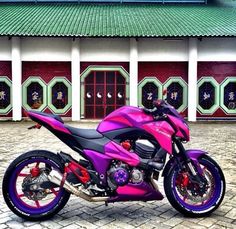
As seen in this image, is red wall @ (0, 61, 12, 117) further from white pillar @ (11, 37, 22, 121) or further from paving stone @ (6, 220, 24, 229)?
paving stone @ (6, 220, 24, 229)

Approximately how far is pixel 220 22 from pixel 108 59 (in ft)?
20.1

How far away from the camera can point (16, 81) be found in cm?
1773

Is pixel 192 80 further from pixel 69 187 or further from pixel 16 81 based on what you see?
pixel 69 187

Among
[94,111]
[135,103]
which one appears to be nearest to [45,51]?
[94,111]

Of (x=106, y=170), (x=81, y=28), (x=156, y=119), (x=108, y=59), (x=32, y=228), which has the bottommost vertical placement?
(x=32, y=228)

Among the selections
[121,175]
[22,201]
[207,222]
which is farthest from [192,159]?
[22,201]

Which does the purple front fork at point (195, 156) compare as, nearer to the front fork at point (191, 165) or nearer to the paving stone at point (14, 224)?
the front fork at point (191, 165)

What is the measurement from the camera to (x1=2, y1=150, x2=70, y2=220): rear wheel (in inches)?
163

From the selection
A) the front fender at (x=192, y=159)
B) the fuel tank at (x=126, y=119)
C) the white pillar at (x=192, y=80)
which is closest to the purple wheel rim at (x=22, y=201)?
the fuel tank at (x=126, y=119)

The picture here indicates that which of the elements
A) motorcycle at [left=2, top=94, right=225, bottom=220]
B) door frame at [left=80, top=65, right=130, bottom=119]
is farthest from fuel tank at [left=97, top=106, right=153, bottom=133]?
door frame at [left=80, top=65, right=130, bottom=119]

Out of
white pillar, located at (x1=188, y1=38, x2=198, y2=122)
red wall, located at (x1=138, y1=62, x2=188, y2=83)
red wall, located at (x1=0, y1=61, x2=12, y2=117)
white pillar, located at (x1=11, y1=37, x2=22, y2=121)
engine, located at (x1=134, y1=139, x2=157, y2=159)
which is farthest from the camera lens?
red wall, located at (x1=138, y1=62, x2=188, y2=83)

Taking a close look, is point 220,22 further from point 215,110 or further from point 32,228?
point 32,228

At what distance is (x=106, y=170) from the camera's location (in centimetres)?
413

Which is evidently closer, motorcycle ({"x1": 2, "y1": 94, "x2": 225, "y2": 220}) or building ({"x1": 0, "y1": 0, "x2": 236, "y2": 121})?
motorcycle ({"x1": 2, "y1": 94, "x2": 225, "y2": 220})
